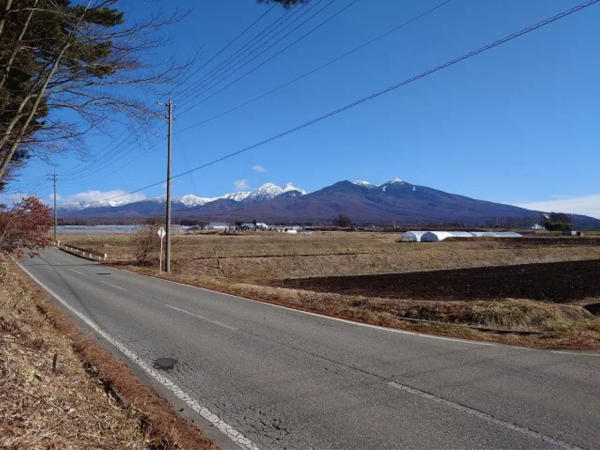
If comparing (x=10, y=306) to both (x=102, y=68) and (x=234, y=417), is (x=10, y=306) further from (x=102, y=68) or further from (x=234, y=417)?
(x=234, y=417)

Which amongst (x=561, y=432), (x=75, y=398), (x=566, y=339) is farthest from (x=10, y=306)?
(x=566, y=339)

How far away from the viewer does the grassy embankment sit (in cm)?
978

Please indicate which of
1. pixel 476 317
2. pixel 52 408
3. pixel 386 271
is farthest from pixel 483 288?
pixel 52 408

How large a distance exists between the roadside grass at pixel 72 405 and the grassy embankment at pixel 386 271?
6.28 m

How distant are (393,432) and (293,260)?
37.0 metres

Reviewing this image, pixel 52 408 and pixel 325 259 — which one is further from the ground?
pixel 52 408

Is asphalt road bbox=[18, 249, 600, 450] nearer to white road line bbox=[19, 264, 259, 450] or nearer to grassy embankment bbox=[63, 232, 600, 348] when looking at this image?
white road line bbox=[19, 264, 259, 450]

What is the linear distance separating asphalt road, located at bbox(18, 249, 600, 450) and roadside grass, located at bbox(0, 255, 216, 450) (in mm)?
437

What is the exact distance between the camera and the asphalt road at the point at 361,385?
442 cm

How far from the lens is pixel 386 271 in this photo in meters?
41.8

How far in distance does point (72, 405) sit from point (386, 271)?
3893 cm

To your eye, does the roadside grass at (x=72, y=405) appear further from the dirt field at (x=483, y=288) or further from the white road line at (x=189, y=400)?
the dirt field at (x=483, y=288)

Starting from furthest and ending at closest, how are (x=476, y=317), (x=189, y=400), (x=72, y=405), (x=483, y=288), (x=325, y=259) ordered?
(x=325, y=259) → (x=483, y=288) → (x=476, y=317) → (x=189, y=400) → (x=72, y=405)

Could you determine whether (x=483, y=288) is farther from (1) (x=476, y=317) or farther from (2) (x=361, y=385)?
(2) (x=361, y=385)
